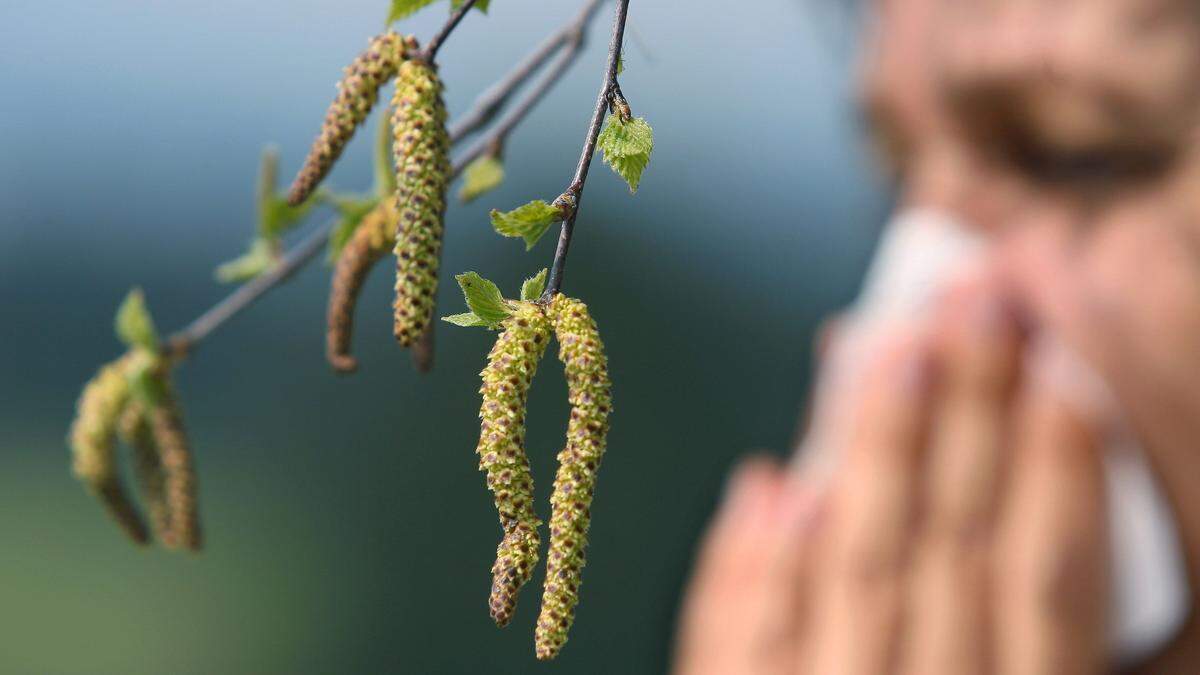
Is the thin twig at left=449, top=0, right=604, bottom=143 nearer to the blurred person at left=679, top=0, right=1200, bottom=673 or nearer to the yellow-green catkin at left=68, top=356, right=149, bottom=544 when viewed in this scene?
the yellow-green catkin at left=68, top=356, right=149, bottom=544

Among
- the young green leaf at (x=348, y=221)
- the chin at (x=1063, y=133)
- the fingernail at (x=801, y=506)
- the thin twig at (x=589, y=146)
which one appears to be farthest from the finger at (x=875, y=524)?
the thin twig at (x=589, y=146)

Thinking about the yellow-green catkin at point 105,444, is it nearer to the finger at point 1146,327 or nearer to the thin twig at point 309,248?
the thin twig at point 309,248

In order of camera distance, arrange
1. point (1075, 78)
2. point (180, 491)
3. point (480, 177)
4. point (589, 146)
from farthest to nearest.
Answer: point (1075, 78) < point (180, 491) < point (480, 177) < point (589, 146)

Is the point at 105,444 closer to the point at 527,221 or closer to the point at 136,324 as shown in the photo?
the point at 136,324

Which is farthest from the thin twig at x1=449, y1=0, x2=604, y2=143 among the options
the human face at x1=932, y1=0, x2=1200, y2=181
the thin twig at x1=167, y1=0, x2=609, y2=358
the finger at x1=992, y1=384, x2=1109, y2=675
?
the finger at x1=992, y1=384, x2=1109, y2=675

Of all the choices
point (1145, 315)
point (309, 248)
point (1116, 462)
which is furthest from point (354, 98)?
→ point (1116, 462)

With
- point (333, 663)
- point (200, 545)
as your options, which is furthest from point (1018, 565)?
point (333, 663)
